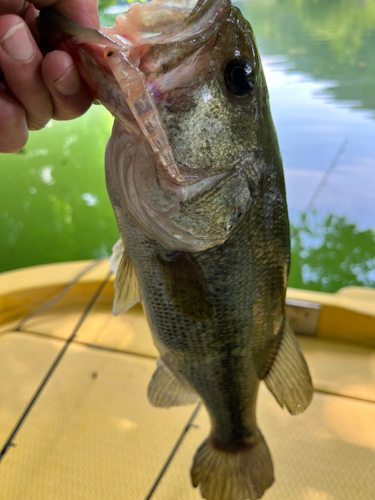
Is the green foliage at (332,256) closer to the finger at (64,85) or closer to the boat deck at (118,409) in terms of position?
Result: the boat deck at (118,409)

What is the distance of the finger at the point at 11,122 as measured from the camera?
26.6 inches

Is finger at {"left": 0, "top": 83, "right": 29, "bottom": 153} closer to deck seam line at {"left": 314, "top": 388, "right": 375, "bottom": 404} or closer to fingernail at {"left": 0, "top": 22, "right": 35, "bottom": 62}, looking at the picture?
fingernail at {"left": 0, "top": 22, "right": 35, "bottom": 62}

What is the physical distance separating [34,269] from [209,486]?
139 centimetres

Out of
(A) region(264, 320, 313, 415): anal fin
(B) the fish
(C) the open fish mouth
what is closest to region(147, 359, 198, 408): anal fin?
(B) the fish

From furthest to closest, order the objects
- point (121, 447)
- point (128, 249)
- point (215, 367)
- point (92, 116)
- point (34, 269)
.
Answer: point (92, 116)
point (34, 269)
point (121, 447)
point (215, 367)
point (128, 249)

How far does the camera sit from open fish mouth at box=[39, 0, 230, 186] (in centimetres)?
51

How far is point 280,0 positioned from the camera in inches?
242

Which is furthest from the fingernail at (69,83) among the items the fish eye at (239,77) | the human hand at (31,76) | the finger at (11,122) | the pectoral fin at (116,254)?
the pectoral fin at (116,254)

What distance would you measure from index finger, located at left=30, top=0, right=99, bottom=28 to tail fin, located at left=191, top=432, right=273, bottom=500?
106 centimetres

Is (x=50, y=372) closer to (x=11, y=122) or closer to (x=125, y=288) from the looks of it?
(x=125, y=288)

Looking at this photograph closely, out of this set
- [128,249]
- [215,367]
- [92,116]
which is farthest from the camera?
[92,116]

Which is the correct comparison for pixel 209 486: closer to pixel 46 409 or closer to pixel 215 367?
pixel 215 367

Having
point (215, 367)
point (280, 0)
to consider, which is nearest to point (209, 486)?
point (215, 367)

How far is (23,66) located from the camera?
0.60 m
